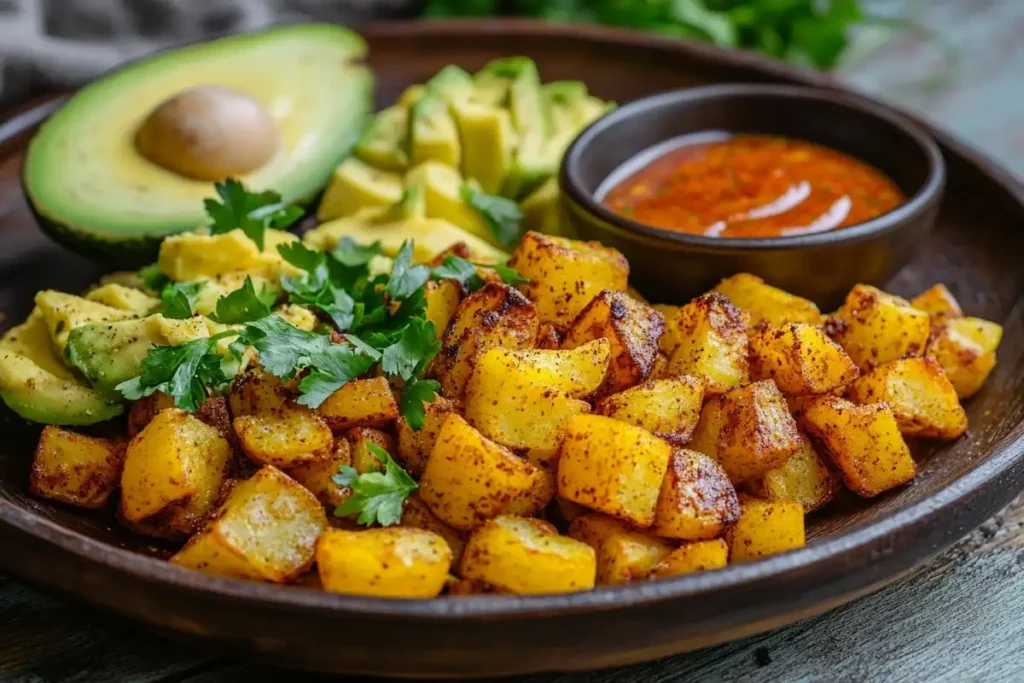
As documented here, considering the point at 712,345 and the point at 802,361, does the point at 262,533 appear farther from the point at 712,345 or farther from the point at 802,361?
the point at 802,361

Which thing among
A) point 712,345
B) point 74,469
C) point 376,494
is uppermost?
point 712,345

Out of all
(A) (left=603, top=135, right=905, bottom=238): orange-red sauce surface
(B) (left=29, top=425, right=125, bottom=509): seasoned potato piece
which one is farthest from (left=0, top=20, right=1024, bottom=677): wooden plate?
(A) (left=603, top=135, right=905, bottom=238): orange-red sauce surface

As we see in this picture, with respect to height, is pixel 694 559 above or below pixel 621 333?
below

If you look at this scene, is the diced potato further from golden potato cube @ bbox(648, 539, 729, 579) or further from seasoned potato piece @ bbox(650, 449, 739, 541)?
golden potato cube @ bbox(648, 539, 729, 579)

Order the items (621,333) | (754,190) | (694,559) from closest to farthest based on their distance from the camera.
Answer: (694,559) → (621,333) → (754,190)

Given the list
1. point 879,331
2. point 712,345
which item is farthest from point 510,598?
point 879,331

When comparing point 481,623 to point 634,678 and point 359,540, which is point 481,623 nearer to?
point 359,540

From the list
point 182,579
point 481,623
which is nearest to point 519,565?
point 481,623
